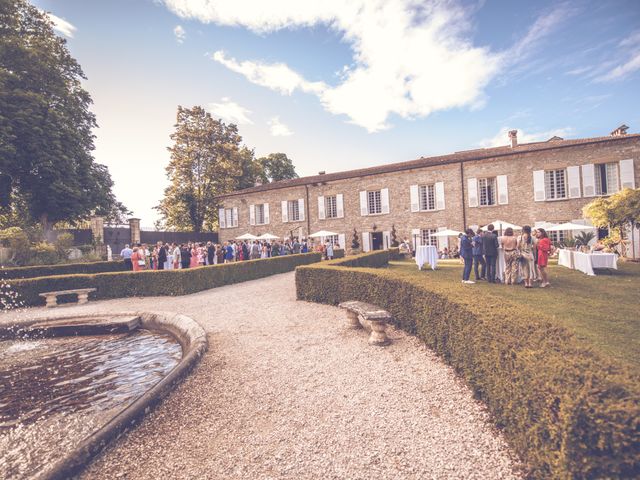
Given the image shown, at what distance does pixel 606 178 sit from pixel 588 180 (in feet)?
3.24

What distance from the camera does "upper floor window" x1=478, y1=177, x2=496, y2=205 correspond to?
19.4 meters

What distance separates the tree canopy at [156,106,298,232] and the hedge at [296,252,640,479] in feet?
94.2

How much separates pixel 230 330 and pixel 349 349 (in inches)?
101

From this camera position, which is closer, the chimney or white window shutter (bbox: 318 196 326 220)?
the chimney

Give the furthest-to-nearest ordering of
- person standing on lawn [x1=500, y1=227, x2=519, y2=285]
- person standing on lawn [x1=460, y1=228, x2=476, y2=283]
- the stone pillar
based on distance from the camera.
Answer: the stone pillar
person standing on lawn [x1=460, y1=228, x2=476, y2=283]
person standing on lawn [x1=500, y1=227, x2=519, y2=285]

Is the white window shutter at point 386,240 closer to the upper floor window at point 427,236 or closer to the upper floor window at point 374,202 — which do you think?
the upper floor window at point 374,202

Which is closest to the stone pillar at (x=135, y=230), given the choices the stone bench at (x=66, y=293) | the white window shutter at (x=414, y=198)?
the stone bench at (x=66, y=293)

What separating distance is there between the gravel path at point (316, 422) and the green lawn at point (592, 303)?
1262mm

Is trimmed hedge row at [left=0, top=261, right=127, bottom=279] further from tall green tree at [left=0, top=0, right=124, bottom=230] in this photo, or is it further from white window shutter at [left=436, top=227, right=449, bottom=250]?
white window shutter at [left=436, top=227, right=449, bottom=250]

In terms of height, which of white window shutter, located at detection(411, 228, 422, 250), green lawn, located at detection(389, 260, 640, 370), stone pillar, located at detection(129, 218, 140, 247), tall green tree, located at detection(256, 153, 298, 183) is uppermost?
tall green tree, located at detection(256, 153, 298, 183)

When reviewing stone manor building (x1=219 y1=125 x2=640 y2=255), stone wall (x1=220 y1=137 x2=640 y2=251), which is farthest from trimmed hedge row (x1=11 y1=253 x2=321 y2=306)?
stone manor building (x1=219 y1=125 x2=640 y2=255)

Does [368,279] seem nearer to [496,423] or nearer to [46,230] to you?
[496,423]

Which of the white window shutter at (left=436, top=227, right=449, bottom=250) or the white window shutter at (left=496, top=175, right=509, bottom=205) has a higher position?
the white window shutter at (left=496, top=175, right=509, bottom=205)

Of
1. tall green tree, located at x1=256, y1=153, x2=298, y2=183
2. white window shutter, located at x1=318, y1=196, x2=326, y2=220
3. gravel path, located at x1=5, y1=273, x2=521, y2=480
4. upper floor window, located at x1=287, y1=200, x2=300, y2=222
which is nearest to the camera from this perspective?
gravel path, located at x1=5, y1=273, x2=521, y2=480
